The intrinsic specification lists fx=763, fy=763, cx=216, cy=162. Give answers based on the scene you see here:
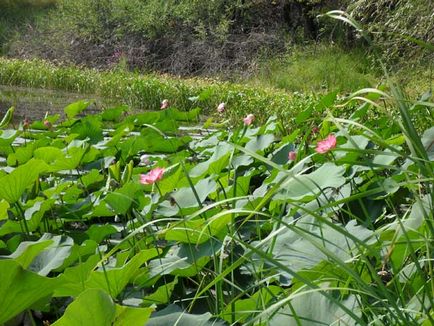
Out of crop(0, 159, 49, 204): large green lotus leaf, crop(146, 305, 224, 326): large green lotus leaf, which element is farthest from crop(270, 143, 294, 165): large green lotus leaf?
crop(146, 305, 224, 326): large green lotus leaf

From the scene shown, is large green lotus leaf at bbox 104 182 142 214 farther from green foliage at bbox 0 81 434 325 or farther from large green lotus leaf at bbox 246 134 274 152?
large green lotus leaf at bbox 246 134 274 152

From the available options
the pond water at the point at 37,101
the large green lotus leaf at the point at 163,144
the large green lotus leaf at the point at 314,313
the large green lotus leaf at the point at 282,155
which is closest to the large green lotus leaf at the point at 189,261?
the large green lotus leaf at the point at 314,313

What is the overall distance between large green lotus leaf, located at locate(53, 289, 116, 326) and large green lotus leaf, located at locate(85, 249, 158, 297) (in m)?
0.27

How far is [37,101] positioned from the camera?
8.80m

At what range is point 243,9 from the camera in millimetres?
13617

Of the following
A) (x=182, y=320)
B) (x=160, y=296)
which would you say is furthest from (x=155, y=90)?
(x=182, y=320)

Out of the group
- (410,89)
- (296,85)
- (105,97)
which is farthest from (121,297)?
(296,85)

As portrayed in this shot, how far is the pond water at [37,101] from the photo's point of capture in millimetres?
7516

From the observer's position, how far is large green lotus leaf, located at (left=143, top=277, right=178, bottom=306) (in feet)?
5.04

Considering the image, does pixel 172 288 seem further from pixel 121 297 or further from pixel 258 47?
pixel 258 47

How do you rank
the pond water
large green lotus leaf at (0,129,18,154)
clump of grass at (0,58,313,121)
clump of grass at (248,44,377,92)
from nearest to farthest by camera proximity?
large green lotus leaf at (0,129,18,154) → clump of grass at (0,58,313,121) → the pond water → clump of grass at (248,44,377,92)

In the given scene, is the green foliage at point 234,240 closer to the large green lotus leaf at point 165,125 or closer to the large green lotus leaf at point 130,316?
the large green lotus leaf at point 130,316

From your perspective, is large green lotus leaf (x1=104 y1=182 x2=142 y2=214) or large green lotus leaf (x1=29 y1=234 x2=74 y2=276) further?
large green lotus leaf (x1=104 y1=182 x2=142 y2=214)

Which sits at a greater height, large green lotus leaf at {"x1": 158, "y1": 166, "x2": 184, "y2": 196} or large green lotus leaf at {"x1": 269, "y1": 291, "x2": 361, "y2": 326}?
large green lotus leaf at {"x1": 269, "y1": 291, "x2": 361, "y2": 326}
